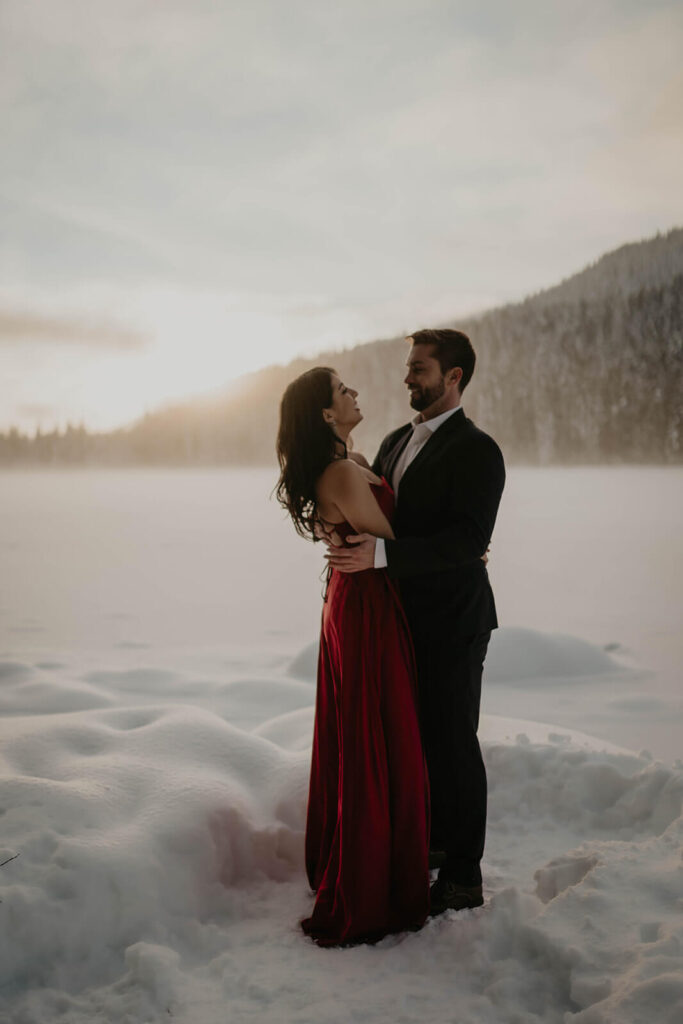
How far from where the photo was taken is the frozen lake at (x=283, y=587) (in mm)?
6227

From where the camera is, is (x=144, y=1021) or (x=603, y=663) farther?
Result: (x=603, y=663)

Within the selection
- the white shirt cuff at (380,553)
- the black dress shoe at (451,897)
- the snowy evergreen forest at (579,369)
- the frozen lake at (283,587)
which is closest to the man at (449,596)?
the black dress shoe at (451,897)

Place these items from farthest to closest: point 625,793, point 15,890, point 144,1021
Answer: point 625,793
point 15,890
point 144,1021

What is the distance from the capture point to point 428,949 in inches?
80.7

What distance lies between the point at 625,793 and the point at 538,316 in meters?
57.0

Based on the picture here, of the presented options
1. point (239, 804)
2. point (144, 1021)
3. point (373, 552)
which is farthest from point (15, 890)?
point (373, 552)

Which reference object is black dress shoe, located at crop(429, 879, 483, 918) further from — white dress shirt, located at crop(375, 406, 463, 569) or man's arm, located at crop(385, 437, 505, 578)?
white dress shirt, located at crop(375, 406, 463, 569)

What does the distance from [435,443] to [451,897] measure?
4.53ft

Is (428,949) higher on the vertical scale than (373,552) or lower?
lower

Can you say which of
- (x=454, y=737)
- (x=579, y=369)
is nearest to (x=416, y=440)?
(x=454, y=737)

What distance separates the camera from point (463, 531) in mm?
2113

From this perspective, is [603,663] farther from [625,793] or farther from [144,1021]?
[144,1021]

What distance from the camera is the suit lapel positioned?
222 centimetres

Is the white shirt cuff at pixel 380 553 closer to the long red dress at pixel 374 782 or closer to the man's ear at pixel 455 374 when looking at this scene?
the long red dress at pixel 374 782
